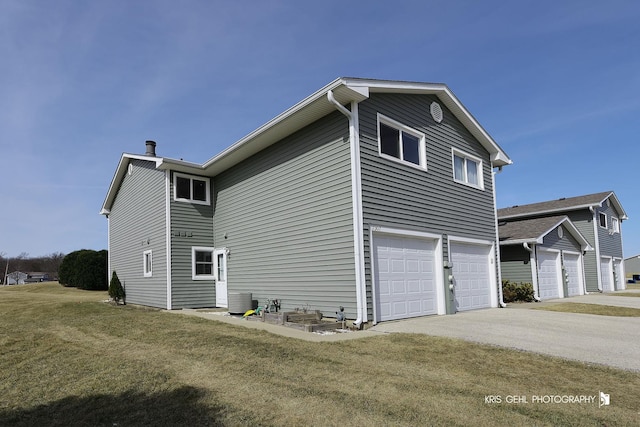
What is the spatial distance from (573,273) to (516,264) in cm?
519

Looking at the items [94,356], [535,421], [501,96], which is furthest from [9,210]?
[535,421]

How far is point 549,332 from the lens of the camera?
8.00m

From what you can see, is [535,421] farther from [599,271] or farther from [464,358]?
[599,271]

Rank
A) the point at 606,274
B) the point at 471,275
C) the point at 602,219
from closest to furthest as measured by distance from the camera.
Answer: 1. the point at 471,275
2. the point at 606,274
3. the point at 602,219

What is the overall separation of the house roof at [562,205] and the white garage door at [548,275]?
5562mm

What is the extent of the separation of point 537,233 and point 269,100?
1214 centimetres

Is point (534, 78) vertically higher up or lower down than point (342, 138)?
higher up

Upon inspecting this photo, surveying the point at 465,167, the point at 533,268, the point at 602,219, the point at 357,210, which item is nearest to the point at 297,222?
the point at 357,210

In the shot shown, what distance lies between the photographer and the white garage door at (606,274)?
2298 centimetres

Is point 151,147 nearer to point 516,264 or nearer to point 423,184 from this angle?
point 423,184

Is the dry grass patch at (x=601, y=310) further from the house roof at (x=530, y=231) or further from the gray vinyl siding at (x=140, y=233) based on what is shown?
the gray vinyl siding at (x=140, y=233)

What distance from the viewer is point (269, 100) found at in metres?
16.1

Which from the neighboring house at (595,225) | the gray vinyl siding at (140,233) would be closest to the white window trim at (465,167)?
the gray vinyl siding at (140,233)

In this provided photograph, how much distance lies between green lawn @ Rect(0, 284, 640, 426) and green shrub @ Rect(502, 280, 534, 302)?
1004 cm
